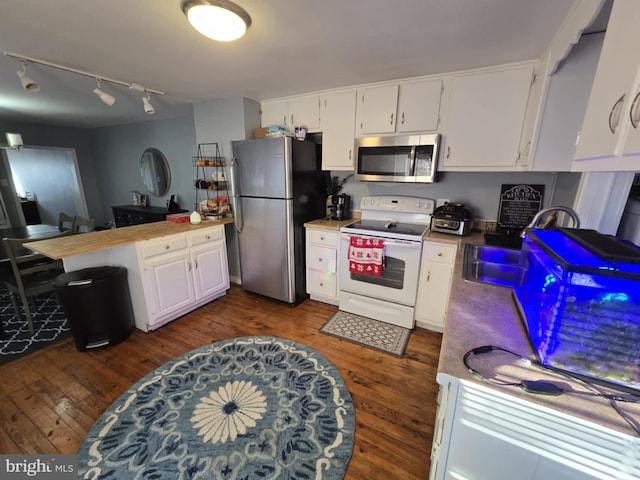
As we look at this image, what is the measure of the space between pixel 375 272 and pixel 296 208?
1.06m

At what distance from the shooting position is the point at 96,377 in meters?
1.95

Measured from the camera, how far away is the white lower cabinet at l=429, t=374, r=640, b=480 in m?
0.63

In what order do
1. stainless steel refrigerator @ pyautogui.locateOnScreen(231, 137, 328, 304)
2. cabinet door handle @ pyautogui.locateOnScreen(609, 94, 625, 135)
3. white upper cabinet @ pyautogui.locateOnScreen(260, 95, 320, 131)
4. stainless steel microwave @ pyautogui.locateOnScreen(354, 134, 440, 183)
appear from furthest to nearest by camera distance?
white upper cabinet @ pyautogui.locateOnScreen(260, 95, 320, 131) → stainless steel refrigerator @ pyautogui.locateOnScreen(231, 137, 328, 304) → stainless steel microwave @ pyautogui.locateOnScreen(354, 134, 440, 183) → cabinet door handle @ pyautogui.locateOnScreen(609, 94, 625, 135)

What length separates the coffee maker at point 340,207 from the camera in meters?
3.03

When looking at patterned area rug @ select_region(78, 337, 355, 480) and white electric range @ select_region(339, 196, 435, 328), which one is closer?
patterned area rug @ select_region(78, 337, 355, 480)

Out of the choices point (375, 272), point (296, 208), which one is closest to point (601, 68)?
point (375, 272)

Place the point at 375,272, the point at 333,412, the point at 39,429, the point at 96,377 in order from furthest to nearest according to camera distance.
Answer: the point at 375,272 → the point at 96,377 → the point at 333,412 → the point at 39,429

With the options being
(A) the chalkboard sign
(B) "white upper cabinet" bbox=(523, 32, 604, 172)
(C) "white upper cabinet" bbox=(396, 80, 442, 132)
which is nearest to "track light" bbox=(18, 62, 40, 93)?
(C) "white upper cabinet" bbox=(396, 80, 442, 132)

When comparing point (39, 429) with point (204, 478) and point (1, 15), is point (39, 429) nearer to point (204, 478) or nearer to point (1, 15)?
point (204, 478)

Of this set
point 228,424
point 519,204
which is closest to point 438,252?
point 519,204

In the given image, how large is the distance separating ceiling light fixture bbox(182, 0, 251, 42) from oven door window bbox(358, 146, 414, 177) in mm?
1493

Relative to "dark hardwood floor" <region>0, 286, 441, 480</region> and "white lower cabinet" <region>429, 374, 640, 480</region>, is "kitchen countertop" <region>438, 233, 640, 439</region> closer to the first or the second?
"white lower cabinet" <region>429, 374, 640, 480</region>

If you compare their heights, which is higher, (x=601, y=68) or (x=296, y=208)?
(x=601, y=68)

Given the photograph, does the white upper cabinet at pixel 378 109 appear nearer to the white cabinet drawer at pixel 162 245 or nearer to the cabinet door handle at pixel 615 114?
the cabinet door handle at pixel 615 114
